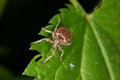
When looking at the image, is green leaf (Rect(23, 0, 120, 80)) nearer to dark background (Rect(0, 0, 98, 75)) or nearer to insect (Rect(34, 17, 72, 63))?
insect (Rect(34, 17, 72, 63))

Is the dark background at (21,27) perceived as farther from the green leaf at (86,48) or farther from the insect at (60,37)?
the insect at (60,37)

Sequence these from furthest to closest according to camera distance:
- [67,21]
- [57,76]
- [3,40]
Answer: [3,40]
[67,21]
[57,76]

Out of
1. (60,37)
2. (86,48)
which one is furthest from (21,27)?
(60,37)

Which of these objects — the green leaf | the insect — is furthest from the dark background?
the insect

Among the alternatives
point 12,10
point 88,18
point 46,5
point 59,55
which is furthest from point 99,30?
point 12,10

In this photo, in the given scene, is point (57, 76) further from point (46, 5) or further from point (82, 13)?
point (46, 5)

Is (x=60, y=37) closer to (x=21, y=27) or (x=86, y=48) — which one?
(x=86, y=48)
